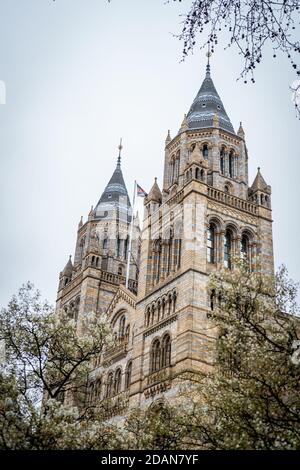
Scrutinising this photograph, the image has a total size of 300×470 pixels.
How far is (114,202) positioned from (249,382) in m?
45.4

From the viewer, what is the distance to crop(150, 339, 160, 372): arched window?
1352 inches

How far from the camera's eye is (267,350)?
14586mm

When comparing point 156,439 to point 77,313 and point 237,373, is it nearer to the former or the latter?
point 237,373

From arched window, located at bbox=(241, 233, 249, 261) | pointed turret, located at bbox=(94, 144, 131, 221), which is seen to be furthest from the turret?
pointed turret, located at bbox=(94, 144, 131, 221)

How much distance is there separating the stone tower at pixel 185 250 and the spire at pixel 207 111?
0.26 ft

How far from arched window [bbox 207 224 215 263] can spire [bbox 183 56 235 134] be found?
892cm

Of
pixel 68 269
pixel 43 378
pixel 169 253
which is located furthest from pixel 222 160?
pixel 43 378

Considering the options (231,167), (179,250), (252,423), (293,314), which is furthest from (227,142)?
(252,423)

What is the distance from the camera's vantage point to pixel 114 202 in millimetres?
58875

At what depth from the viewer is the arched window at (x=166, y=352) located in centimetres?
3319

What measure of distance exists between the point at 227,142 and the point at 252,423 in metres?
30.7

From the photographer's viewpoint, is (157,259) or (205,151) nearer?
(157,259)

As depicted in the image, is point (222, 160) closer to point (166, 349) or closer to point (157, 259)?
point (157, 259)

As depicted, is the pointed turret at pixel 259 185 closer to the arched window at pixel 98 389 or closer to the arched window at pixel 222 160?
the arched window at pixel 222 160
